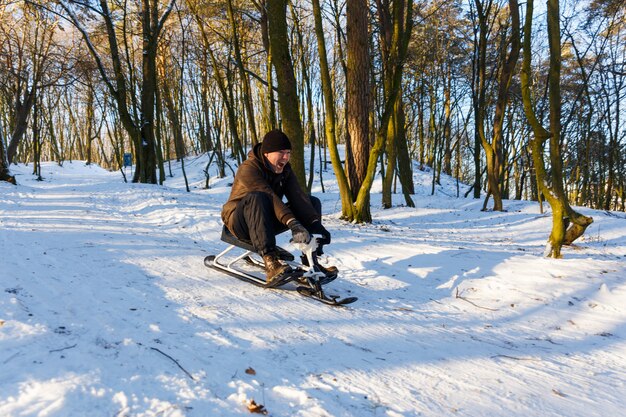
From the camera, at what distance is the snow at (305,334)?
69.4 inches

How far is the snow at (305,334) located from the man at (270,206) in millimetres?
404

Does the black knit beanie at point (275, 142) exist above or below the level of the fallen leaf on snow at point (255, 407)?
above

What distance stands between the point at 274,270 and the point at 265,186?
729mm

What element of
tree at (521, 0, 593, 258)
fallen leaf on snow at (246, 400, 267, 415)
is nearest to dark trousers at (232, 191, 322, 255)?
fallen leaf on snow at (246, 400, 267, 415)

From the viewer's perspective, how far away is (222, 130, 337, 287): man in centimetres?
333

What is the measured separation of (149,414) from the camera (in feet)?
5.06

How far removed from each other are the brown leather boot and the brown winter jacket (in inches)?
17.8

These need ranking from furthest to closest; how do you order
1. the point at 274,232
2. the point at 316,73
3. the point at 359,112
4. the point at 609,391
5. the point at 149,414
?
the point at 316,73 → the point at 359,112 → the point at 274,232 → the point at 609,391 → the point at 149,414

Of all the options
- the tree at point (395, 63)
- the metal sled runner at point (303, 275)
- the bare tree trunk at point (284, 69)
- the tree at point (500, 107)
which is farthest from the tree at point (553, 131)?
the tree at point (500, 107)

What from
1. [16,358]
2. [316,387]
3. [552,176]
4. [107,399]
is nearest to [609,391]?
[316,387]

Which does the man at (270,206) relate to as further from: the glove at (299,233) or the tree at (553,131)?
the tree at (553,131)

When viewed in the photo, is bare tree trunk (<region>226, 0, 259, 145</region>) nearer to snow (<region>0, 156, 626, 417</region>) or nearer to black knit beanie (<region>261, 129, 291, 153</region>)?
snow (<region>0, 156, 626, 417</region>)

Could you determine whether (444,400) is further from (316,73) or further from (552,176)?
(316,73)

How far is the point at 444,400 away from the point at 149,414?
135cm
